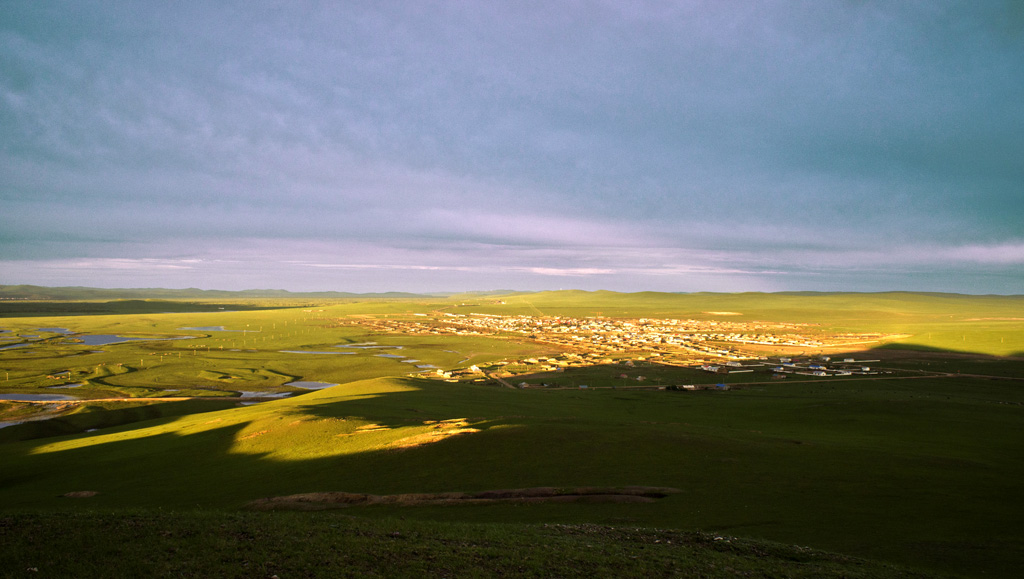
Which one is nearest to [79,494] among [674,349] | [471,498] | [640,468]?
[471,498]

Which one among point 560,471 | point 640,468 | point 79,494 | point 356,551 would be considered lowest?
point 79,494

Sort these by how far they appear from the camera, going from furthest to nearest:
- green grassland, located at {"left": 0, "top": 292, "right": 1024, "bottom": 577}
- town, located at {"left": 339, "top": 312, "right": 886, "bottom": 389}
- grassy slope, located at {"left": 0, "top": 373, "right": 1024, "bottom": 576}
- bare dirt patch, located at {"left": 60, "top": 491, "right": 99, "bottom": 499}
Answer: town, located at {"left": 339, "top": 312, "right": 886, "bottom": 389}
bare dirt patch, located at {"left": 60, "top": 491, "right": 99, "bottom": 499}
grassy slope, located at {"left": 0, "top": 373, "right": 1024, "bottom": 576}
green grassland, located at {"left": 0, "top": 292, "right": 1024, "bottom": 577}

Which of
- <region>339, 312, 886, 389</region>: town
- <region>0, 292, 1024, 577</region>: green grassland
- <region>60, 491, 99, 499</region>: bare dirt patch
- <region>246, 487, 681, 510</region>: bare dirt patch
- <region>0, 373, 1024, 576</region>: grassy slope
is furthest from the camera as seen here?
<region>339, 312, 886, 389</region>: town

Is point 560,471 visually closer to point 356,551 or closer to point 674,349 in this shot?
point 356,551

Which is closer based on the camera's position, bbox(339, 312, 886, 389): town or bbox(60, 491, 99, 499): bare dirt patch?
bbox(60, 491, 99, 499): bare dirt patch

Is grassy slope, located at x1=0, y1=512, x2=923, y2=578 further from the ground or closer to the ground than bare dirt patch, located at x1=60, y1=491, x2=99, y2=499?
further from the ground

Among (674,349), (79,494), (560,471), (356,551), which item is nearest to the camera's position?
(356,551)

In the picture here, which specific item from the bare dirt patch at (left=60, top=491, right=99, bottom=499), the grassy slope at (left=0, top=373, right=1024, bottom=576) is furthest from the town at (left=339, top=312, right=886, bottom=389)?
the bare dirt patch at (left=60, top=491, right=99, bottom=499)

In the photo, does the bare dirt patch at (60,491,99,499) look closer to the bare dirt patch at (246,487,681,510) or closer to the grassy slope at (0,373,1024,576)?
the grassy slope at (0,373,1024,576)

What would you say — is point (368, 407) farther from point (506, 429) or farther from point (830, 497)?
point (830, 497)
